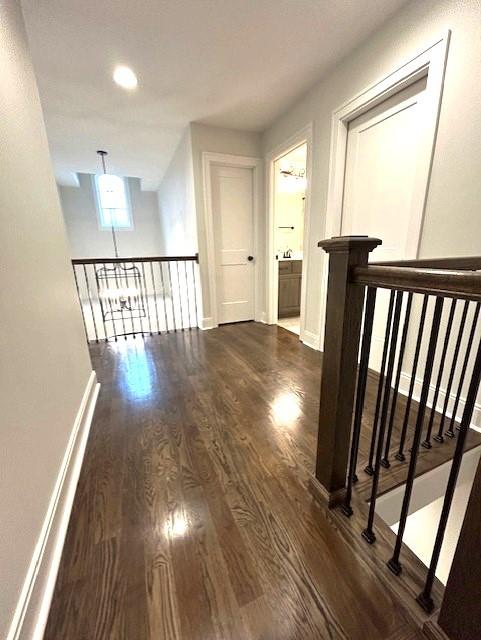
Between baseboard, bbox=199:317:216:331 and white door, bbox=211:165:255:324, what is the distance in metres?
0.14

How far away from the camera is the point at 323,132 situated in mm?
2430

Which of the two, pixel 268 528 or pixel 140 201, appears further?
pixel 140 201

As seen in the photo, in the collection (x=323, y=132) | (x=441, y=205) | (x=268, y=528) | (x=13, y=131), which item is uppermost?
(x=323, y=132)

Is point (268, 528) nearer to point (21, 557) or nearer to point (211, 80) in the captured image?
point (21, 557)

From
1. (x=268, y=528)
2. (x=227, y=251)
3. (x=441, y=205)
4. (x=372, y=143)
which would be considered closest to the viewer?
(x=268, y=528)

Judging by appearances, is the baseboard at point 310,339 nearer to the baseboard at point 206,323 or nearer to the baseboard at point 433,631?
the baseboard at point 206,323

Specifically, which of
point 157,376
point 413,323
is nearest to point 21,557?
point 157,376

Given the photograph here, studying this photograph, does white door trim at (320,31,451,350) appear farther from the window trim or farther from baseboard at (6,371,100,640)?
the window trim

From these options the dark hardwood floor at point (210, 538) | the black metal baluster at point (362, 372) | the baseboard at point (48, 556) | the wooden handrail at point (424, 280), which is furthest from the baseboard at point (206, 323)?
the wooden handrail at point (424, 280)

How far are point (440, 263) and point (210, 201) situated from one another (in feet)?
9.55

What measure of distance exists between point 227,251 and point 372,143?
2.04 metres

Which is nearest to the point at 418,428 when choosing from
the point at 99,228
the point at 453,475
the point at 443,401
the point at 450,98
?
the point at 453,475

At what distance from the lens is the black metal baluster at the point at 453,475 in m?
0.62

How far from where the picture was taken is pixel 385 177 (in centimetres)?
203
